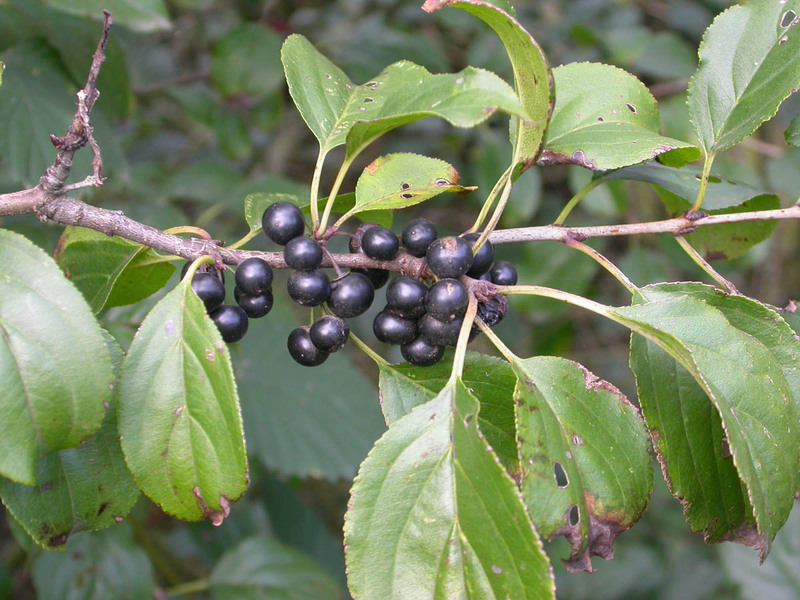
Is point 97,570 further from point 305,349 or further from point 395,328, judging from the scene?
point 395,328

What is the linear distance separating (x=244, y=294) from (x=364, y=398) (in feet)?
4.70

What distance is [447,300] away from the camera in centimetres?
90

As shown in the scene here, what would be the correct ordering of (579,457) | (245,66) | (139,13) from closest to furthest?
(579,457) < (139,13) < (245,66)

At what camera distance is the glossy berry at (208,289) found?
0.91 m

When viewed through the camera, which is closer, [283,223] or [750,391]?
[750,391]

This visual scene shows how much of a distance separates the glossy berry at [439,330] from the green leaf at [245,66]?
1775 millimetres

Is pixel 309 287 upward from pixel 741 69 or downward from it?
downward

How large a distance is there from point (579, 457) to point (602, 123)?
1.68ft

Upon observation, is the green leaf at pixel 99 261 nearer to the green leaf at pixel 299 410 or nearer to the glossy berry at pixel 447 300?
A: the glossy berry at pixel 447 300

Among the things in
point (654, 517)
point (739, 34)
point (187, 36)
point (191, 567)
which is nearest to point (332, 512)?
point (191, 567)

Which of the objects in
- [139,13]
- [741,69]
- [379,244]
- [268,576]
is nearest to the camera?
[379,244]

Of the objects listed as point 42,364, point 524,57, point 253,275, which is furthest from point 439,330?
point 42,364

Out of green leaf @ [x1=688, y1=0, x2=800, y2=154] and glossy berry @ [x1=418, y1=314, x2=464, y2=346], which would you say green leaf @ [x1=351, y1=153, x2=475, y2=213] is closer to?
glossy berry @ [x1=418, y1=314, x2=464, y2=346]

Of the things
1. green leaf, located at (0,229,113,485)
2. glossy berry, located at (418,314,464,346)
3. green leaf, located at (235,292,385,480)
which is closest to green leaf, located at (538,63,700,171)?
glossy berry, located at (418,314,464,346)
